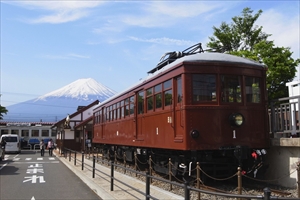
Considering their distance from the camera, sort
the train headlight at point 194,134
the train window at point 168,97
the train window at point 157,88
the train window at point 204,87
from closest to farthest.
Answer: the train headlight at point 194,134 → the train window at point 204,87 → the train window at point 168,97 → the train window at point 157,88

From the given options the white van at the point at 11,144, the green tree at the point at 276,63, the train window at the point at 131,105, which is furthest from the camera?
the white van at the point at 11,144

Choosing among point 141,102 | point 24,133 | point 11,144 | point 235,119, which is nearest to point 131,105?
point 141,102

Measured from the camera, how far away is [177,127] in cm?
914

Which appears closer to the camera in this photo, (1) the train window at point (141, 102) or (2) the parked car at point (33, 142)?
(1) the train window at point (141, 102)

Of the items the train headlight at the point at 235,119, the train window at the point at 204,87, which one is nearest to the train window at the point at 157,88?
the train window at the point at 204,87

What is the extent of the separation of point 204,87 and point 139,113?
12.0 ft

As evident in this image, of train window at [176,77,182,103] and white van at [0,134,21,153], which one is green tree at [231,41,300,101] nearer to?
train window at [176,77,182,103]

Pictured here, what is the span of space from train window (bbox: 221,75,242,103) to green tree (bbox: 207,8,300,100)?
30.6 feet

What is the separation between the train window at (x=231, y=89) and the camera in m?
9.09

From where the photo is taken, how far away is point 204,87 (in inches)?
357

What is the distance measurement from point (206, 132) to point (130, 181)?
3260 millimetres

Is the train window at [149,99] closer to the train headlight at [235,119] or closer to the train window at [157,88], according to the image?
the train window at [157,88]

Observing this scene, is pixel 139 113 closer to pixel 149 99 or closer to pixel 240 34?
pixel 149 99

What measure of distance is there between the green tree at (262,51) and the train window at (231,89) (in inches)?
368
